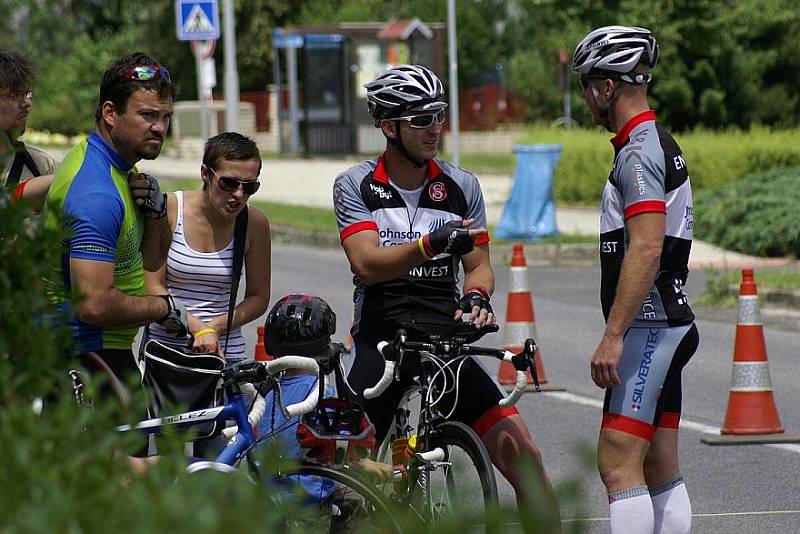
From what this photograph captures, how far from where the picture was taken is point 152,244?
4941mm

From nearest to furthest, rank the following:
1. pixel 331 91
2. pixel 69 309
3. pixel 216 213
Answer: pixel 69 309
pixel 216 213
pixel 331 91

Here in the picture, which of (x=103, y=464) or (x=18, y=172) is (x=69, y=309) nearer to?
(x=103, y=464)

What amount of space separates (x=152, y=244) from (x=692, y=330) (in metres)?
1.76

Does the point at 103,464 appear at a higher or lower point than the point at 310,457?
higher

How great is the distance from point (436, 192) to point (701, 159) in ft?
56.9

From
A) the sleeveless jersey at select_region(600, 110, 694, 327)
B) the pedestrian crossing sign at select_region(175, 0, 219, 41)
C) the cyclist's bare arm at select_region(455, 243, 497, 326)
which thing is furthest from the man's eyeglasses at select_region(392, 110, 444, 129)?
the pedestrian crossing sign at select_region(175, 0, 219, 41)

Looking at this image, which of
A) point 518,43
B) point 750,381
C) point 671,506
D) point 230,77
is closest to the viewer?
point 671,506

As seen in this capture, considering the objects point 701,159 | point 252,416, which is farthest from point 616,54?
point 701,159

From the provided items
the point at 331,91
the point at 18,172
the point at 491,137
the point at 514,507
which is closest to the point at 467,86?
the point at 491,137

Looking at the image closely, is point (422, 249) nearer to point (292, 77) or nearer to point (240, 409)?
point (240, 409)

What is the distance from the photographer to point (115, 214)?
448 centimetres

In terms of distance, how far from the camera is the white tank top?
208 inches

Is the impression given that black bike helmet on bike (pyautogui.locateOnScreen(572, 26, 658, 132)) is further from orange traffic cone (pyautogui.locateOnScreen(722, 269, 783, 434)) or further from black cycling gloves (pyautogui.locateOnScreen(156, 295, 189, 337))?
orange traffic cone (pyautogui.locateOnScreen(722, 269, 783, 434))

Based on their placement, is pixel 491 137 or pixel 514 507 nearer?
pixel 514 507
